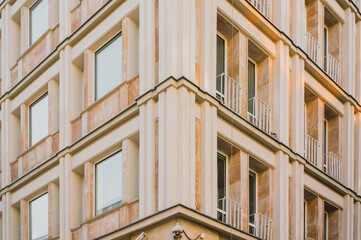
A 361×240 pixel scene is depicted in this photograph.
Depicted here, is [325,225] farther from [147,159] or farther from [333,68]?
[147,159]

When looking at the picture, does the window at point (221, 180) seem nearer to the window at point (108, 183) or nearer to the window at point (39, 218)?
the window at point (108, 183)

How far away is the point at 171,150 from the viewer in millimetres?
21234

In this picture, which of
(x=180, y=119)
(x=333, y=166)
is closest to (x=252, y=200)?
(x=180, y=119)

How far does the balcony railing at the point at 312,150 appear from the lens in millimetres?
28359

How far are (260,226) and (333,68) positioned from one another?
8579mm

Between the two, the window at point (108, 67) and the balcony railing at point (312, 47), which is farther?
the balcony railing at point (312, 47)

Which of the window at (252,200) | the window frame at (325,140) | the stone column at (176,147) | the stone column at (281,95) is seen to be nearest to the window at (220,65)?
the stone column at (281,95)

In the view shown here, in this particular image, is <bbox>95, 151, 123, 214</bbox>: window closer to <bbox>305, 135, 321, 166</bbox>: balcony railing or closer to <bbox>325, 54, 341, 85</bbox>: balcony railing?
<bbox>305, 135, 321, 166</bbox>: balcony railing

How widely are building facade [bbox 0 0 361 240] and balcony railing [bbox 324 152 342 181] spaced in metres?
0.07

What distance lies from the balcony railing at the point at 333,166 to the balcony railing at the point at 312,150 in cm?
90

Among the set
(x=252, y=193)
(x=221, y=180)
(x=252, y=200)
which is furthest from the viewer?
(x=252, y=193)

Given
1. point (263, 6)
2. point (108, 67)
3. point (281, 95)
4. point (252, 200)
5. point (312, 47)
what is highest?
point (263, 6)

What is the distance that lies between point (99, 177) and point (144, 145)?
3.51m

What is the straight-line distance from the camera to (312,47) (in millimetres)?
29516
